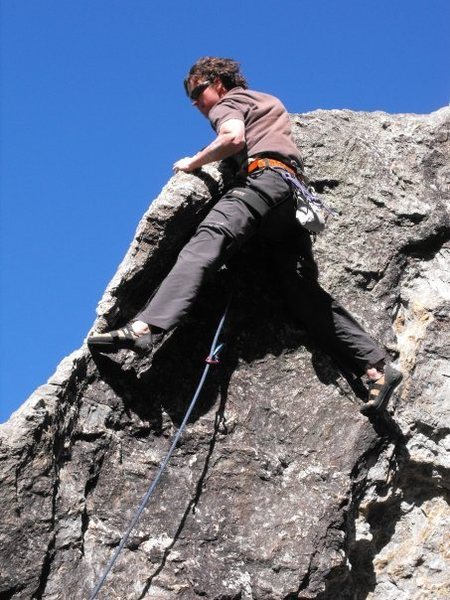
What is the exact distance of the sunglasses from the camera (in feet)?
22.1

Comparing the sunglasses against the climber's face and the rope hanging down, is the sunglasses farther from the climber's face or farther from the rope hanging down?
the rope hanging down

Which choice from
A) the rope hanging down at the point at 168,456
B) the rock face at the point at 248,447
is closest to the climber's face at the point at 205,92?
the rock face at the point at 248,447

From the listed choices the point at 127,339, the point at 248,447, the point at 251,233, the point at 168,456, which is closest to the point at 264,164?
the point at 251,233

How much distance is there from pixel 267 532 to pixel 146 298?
71.9 inches

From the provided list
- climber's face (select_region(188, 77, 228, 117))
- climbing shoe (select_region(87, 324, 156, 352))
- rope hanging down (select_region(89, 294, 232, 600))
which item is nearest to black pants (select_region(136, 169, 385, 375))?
climbing shoe (select_region(87, 324, 156, 352))

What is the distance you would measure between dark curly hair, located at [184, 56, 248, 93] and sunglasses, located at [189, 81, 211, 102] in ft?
0.14

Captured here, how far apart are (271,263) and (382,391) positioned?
4.16 feet

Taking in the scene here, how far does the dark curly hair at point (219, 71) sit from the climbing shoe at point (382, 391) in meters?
2.36

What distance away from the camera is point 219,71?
6.73m

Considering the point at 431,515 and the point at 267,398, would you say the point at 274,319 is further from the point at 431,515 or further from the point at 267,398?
the point at 431,515

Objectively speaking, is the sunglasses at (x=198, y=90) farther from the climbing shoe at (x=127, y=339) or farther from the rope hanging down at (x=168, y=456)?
the climbing shoe at (x=127, y=339)

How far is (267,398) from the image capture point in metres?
6.64

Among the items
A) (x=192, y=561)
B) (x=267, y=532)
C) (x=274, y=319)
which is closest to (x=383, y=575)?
(x=267, y=532)

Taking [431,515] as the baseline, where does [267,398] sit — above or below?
above
